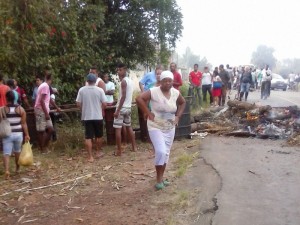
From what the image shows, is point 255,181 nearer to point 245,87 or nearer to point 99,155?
point 99,155

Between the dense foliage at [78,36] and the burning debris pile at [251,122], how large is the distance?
153 inches

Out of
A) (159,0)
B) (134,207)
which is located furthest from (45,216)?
(159,0)

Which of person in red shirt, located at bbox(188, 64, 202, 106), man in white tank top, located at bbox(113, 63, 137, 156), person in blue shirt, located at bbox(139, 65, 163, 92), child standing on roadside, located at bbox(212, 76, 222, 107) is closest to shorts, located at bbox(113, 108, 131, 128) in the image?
man in white tank top, located at bbox(113, 63, 137, 156)

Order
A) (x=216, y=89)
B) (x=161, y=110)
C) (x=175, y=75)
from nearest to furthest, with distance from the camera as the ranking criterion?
1. (x=161, y=110)
2. (x=175, y=75)
3. (x=216, y=89)

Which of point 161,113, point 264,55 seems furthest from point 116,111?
point 264,55

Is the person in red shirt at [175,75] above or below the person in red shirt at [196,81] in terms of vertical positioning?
above

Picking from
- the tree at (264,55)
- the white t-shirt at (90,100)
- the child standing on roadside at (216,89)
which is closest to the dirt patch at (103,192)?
the white t-shirt at (90,100)

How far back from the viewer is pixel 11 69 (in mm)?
9016

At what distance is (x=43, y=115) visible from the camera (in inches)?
342

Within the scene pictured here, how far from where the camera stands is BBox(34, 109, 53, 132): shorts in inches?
343

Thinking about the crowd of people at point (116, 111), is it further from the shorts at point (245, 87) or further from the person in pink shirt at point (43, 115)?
the shorts at point (245, 87)

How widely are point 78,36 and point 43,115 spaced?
4180 mm

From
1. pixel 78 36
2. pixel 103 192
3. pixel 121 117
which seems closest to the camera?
pixel 103 192

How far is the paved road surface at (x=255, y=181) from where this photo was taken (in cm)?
477
